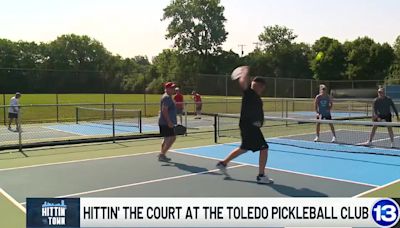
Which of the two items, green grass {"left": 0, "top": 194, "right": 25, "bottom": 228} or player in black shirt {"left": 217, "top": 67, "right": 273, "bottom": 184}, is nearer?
green grass {"left": 0, "top": 194, "right": 25, "bottom": 228}

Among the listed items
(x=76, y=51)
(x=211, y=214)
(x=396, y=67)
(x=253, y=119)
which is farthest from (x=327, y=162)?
(x=76, y=51)

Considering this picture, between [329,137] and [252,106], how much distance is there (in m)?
8.30

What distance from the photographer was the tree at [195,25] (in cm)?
7969

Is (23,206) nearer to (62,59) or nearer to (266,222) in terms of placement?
(266,222)

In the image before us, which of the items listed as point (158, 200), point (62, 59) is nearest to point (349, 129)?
point (158, 200)

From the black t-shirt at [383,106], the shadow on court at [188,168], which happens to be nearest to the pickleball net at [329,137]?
the black t-shirt at [383,106]

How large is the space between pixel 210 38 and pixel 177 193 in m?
74.6

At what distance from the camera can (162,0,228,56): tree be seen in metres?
79.7

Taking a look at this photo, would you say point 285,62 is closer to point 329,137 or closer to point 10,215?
point 329,137

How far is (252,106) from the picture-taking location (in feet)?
25.6

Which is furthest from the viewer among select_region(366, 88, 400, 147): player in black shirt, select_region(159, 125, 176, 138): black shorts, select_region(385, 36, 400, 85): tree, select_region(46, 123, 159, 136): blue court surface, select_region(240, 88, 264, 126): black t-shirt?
select_region(385, 36, 400, 85): tree

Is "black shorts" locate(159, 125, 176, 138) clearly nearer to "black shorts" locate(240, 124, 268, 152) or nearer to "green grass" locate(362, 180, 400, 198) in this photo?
"black shorts" locate(240, 124, 268, 152)

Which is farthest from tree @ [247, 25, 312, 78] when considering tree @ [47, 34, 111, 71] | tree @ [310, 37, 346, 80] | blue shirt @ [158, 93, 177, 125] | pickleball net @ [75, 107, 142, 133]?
blue shirt @ [158, 93, 177, 125]

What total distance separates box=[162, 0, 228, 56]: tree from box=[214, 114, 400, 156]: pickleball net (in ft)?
199
